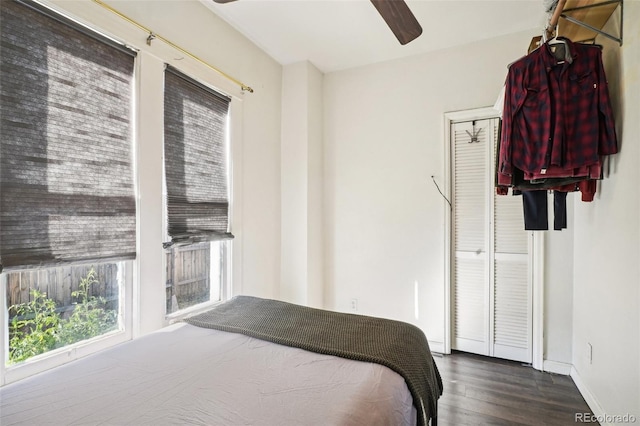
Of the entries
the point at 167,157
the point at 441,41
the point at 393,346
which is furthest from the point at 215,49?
the point at 393,346

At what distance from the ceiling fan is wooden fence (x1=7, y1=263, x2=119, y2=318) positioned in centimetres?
Result: 157

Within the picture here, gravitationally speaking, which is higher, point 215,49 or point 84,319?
point 215,49

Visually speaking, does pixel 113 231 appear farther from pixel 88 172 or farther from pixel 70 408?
pixel 70 408

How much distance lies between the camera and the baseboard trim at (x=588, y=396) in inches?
72.0

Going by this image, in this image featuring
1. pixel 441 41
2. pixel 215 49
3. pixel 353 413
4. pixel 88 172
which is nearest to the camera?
pixel 353 413

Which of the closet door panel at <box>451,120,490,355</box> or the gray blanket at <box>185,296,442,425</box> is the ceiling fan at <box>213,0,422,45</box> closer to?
the closet door panel at <box>451,120,490,355</box>

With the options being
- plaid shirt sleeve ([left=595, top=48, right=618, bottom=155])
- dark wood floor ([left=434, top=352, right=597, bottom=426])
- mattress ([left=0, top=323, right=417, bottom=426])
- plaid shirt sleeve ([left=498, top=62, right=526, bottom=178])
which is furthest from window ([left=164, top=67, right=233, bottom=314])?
plaid shirt sleeve ([left=595, top=48, right=618, bottom=155])

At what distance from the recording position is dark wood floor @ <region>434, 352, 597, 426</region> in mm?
1911

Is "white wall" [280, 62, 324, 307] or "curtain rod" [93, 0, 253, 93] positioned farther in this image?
"white wall" [280, 62, 324, 307]

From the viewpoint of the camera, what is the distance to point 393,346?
4.48 feet

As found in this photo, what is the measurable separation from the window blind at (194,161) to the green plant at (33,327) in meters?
0.65

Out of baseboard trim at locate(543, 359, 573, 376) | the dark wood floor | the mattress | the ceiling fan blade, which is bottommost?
the dark wood floor

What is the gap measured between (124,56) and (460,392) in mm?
3105

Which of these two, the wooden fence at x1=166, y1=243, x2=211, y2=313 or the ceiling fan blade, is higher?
the ceiling fan blade
